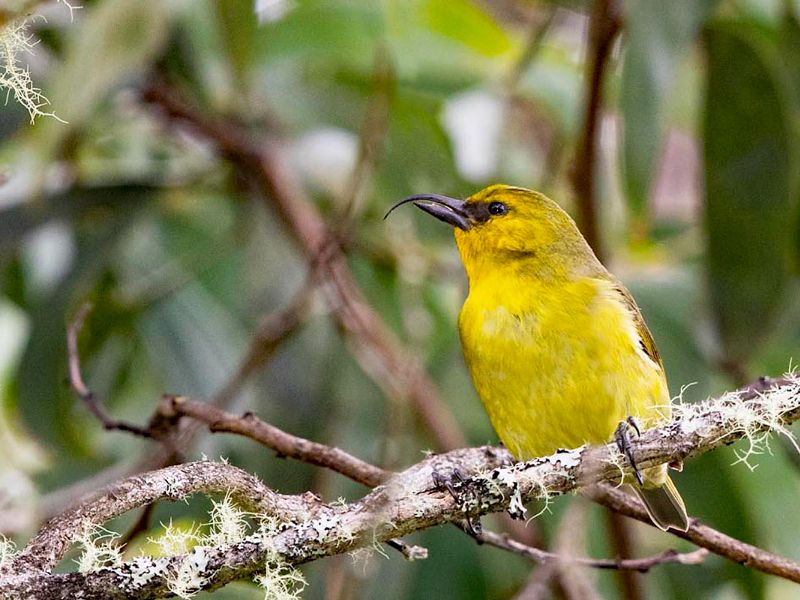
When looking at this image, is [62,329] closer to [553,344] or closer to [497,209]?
[497,209]

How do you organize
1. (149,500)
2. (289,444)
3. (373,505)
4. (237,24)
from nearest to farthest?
(149,500) → (373,505) → (289,444) → (237,24)

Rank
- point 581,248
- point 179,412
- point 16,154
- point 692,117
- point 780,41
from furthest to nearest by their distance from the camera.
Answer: point 692,117 → point 16,154 → point 780,41 → point 581,248 → point 179,412

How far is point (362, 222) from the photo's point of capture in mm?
4836

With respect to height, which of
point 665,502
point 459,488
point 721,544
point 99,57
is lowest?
point 459,488

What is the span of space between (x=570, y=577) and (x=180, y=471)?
231 cm

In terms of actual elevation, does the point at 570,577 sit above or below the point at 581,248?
below

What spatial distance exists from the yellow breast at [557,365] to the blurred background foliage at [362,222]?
1.73 ft

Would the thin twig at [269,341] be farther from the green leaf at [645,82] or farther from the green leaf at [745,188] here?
the green leaf at [745,188]

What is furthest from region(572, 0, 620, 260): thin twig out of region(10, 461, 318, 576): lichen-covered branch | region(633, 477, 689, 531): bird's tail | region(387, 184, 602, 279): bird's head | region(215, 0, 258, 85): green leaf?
region(10, 461, 318, 576): lichen-covered branch

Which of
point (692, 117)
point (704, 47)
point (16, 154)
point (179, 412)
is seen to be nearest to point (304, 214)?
point (16, 154)

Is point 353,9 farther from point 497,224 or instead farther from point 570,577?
point 570,577

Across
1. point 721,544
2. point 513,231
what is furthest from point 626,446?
point 513,231

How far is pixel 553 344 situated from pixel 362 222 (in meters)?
2.13

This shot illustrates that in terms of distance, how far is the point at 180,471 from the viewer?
1.64 metres
